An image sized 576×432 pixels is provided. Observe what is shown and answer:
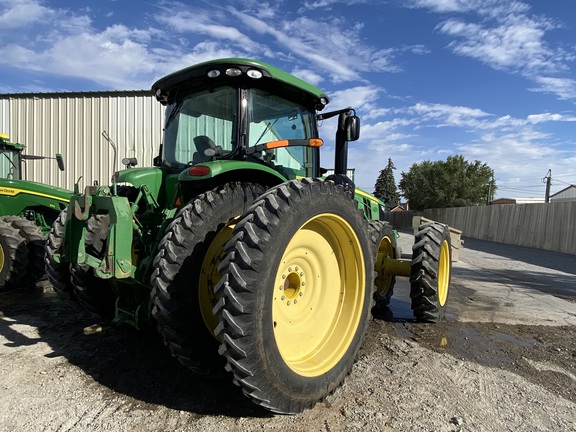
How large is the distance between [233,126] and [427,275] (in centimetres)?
277

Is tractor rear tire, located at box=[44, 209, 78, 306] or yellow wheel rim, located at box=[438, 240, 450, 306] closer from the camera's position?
tractor rear tire, located at box=[44, 209, 78, 306]

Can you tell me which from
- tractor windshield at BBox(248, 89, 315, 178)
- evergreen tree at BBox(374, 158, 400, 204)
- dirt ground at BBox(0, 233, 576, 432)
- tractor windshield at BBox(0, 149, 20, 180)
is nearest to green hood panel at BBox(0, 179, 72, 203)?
tractor windshield at BBox(0, 149, 20, 180)

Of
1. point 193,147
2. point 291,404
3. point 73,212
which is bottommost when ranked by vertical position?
point 291,404

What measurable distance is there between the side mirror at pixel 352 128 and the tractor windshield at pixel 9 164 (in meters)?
7.29

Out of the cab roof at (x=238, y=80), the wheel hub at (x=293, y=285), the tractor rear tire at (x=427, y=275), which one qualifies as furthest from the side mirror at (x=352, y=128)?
the wheel hub at (x=293, y=285)

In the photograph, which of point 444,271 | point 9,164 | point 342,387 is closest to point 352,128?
point 342,387

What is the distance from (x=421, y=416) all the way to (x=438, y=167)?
39668 mm

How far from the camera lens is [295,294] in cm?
283

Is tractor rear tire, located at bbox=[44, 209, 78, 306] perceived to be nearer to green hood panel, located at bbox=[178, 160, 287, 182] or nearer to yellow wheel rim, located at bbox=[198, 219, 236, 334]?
green hood panel, located at bbox=[178, 160, 287, 182]

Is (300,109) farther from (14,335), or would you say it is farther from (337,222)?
(14,335)

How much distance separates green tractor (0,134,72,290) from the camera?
5969 millimetres

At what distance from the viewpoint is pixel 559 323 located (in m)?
5.29

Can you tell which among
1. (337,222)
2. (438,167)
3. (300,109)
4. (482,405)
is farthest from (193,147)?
(438,167)

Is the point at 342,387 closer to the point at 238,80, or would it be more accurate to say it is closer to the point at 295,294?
the point at 295,294
